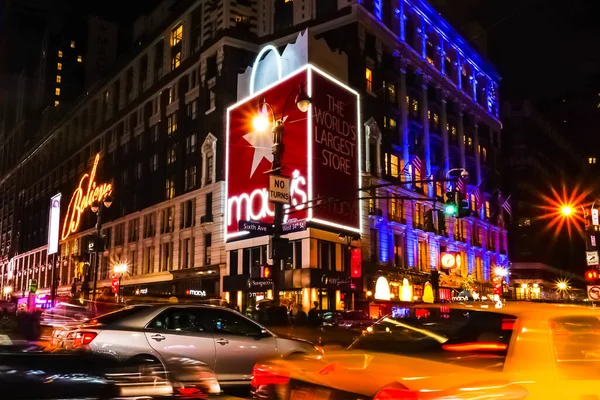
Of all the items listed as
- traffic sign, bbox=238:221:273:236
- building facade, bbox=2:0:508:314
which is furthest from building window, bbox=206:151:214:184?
traffic sign, bbox=238:221:273:236

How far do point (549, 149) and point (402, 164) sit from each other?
47.2 metres

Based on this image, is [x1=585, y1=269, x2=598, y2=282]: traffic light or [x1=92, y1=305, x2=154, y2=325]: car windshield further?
[x1=585, y1=269, x2=598, y2=282]: traffic light

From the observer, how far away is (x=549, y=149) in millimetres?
85188

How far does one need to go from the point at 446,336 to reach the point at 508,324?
0.69 m

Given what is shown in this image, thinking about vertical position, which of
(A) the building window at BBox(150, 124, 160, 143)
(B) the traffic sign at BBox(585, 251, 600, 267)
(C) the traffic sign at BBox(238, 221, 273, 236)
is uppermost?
(A) the building window at BBox(150, 124, 160, 143)

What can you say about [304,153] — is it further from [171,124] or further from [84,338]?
[84,338]

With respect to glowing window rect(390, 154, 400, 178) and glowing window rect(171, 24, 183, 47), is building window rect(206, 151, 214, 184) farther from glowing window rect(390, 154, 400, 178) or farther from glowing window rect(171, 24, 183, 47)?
glowing window rect(390, 154, 400, 178)

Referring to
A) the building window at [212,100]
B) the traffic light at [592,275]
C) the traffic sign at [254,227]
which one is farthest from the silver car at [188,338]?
the building window at [212,100]

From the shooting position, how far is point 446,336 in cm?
546

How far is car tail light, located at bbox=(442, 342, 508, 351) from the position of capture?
490 centimetres

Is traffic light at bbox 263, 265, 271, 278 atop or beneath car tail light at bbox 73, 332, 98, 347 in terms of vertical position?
atop

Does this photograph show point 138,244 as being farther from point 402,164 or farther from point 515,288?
point 515,288

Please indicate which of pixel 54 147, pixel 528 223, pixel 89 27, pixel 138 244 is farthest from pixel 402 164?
pixel 89 27

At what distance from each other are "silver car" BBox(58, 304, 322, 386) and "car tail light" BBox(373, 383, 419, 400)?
5232mm
